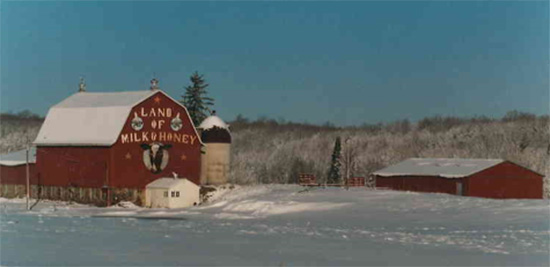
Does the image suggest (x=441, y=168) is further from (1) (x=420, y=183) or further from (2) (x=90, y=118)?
→ (2) (x=90, y=118)

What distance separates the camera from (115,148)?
201ft

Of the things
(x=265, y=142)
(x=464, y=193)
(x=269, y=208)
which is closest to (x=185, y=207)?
(x=269, y=208)

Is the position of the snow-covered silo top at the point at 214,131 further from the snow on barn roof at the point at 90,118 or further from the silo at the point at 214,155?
the snow on barn roof at the point at 90,118

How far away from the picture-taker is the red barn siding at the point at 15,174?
66.8 m

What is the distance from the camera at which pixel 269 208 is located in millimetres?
52844

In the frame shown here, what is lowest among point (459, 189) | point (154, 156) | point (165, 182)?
point (459, 189)

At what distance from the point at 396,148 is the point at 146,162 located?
8145 cm

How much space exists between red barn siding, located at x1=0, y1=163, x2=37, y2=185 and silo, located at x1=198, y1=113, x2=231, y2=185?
1328 cm

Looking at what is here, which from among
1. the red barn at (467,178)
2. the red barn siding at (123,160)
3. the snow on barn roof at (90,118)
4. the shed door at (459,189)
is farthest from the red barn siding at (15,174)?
the shed door at (459,189)

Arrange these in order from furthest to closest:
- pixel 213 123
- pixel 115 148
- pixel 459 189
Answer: pixel 213 123
pixel 459 189
pixel 115 148

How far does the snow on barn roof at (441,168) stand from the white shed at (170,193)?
1656 cm

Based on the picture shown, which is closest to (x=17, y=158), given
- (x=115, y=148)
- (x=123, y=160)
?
(x=115, y=148)

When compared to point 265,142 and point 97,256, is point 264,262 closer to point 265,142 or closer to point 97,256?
point 97,256

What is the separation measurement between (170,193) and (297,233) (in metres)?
26.2
